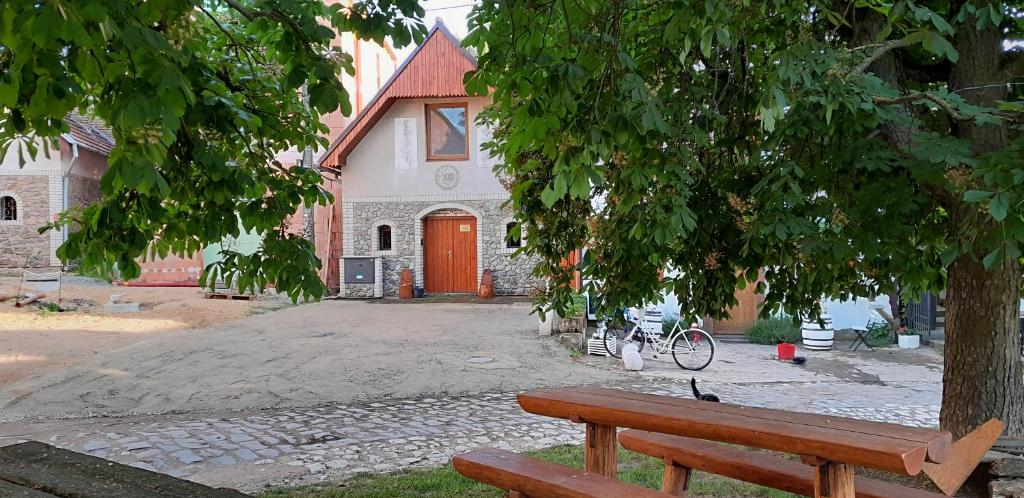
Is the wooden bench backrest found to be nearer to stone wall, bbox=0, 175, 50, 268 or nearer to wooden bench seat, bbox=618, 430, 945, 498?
wooden bench seat, bbox=618, 430, 945, 498

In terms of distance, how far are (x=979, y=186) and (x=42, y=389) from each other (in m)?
9.78

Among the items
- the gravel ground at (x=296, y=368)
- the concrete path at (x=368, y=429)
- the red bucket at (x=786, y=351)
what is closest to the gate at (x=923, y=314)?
the red bucket at (x=786, y=351)

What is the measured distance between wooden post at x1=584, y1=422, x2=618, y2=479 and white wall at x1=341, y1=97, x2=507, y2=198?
17.2 meters

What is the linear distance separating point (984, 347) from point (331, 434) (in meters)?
5.40

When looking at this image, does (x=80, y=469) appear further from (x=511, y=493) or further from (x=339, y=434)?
(x=339, y=434)

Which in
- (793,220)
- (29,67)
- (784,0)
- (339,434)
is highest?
(784,0)

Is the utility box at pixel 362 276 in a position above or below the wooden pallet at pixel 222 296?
above

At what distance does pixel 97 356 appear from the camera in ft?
36.4

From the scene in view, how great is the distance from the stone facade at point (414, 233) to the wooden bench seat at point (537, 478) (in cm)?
1717

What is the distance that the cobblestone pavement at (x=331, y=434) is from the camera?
580cm

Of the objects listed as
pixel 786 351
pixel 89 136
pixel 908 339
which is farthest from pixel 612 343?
pixel 89 136

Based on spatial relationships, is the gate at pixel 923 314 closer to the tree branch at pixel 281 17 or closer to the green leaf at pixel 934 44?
the green leaf at pixel 934 44

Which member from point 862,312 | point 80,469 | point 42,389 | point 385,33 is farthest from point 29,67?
point 862,312

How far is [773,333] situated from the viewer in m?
14.8
